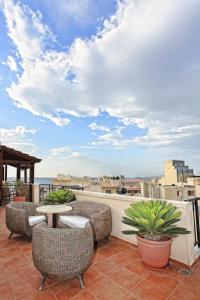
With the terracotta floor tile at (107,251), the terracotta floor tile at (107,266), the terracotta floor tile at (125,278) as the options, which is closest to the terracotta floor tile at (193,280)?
the terracotta floor tile at (125,278)

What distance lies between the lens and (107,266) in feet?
8.25

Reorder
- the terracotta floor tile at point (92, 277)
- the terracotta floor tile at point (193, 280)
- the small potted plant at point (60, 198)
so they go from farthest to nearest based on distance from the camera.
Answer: the small potted plant at point (60, 198) < the terracotta floor tile at point (92, 277) < the terracotta floor tile at point (193, 280)

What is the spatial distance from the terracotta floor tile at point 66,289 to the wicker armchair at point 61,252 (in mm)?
171

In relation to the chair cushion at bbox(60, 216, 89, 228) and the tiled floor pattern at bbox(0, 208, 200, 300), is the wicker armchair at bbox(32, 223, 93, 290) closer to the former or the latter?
the tiled floor pattern at bbox(0, 208, 200, 300)

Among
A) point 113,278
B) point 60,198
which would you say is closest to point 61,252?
point 113,278

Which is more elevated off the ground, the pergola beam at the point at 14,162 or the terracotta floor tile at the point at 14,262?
the pergola beam at the point at 14,162

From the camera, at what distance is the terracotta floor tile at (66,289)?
6.13ft

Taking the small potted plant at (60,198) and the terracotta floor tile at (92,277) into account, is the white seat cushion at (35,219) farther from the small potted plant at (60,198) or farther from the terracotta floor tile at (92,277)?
the terracotta floor tile at (92,277)

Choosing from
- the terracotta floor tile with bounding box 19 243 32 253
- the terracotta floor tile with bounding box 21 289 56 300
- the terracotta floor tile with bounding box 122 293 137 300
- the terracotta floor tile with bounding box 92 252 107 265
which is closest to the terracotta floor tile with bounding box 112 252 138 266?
the terracotta floor tile with bounding box 92 252 107 265

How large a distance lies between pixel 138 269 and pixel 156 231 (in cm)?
59

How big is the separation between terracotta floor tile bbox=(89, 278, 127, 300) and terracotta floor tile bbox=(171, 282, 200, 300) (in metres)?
0.58

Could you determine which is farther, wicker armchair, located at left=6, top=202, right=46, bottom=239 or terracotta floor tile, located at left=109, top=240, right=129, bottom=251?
wicker armchair, located at left=6, top=202, right=46, bottom=239

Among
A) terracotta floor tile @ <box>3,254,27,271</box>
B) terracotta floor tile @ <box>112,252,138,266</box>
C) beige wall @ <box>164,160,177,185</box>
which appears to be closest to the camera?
terracotta floor tile @ <box>3,254,27,271</box>

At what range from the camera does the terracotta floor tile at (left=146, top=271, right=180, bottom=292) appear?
2021mm
